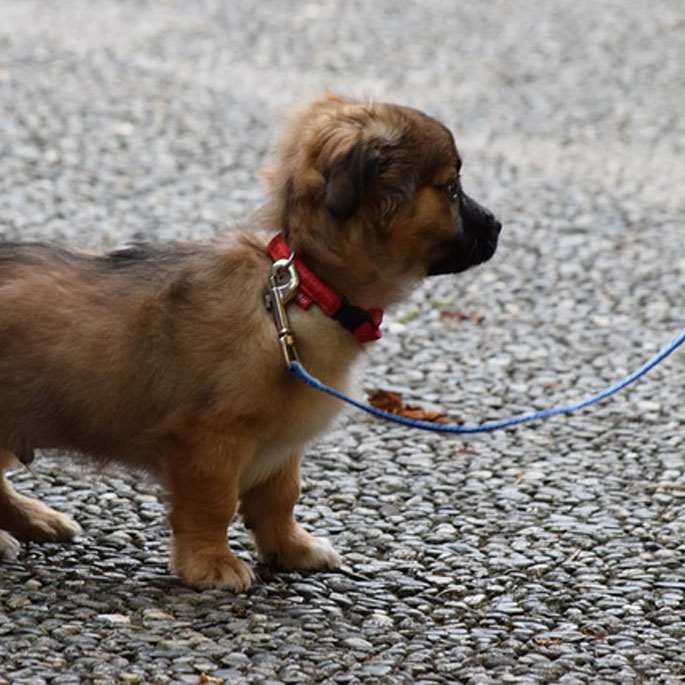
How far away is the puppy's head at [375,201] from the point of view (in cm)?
409

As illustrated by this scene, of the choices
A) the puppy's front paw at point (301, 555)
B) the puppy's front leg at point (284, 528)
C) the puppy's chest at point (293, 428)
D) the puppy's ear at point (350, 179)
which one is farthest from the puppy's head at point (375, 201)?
the puppy's front paw at point (301, 555)

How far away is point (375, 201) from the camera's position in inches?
162

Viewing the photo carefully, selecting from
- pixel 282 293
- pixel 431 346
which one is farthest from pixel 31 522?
pixel 431 346

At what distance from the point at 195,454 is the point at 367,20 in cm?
1086

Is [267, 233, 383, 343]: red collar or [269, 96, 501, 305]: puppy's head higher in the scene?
[269, 96, 501, 305]: puppy's head

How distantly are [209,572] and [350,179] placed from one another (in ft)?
3.81

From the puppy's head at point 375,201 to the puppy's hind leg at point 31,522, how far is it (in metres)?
1.17

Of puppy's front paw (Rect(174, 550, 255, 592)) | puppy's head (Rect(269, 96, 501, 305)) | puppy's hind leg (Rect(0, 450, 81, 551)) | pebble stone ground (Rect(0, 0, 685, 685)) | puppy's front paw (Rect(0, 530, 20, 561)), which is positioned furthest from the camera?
puppy's hind leg (Rect(0, 450, 81, 551))

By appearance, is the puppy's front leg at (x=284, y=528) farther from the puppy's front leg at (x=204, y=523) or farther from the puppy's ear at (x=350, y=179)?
the puppy's ear at (x=350, y=179)

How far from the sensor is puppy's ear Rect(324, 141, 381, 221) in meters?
4.03

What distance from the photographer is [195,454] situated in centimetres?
411

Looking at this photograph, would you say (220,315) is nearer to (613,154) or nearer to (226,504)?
(226,504)

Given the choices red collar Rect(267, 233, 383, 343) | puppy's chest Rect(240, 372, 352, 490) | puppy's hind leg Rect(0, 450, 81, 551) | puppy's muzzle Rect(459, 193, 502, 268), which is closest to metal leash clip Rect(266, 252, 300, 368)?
red collar Rect(267, 233, 383, 343)

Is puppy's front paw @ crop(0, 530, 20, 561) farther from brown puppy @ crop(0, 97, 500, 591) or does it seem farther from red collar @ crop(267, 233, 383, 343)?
red collar @ crop(267, 233, 383, 343)
